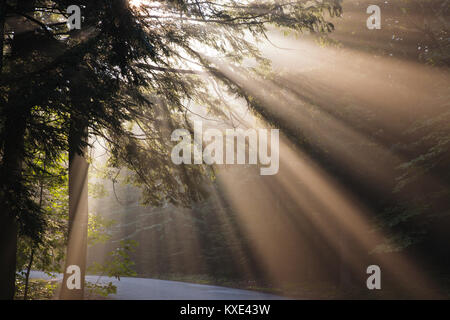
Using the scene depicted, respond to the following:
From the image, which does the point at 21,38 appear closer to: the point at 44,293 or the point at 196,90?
the point at 196,90

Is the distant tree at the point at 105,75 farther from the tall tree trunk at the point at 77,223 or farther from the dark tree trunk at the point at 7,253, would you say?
the tall tree trunk at the point at 77,223

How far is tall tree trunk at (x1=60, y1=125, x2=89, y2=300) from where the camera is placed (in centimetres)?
711

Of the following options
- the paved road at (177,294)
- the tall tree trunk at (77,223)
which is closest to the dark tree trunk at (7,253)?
the tall tree trunk at (77,223)

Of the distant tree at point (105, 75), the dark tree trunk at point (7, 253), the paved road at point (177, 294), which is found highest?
the distant tree at point (105, 75)

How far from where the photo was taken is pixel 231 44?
8.08m

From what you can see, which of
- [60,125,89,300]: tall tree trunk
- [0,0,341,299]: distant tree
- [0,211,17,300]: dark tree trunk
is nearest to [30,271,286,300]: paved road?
[60,125,89,300]: tall tree trunk

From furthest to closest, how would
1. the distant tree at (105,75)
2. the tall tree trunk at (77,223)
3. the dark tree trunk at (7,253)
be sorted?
the tall tree trunk at (77,223)
the dark tree trunk at (7,253)
the distant tree at (105,75)

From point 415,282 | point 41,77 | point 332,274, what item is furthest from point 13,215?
point 332,274

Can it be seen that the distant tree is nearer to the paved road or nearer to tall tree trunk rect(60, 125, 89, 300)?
tall tree trunk rect(60, 125, 89, 300)

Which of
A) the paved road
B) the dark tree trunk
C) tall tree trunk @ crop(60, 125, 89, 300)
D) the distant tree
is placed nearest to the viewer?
the distant tree

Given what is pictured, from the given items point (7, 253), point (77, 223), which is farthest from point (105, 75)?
point (7, 253)

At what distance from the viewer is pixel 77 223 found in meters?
7.26

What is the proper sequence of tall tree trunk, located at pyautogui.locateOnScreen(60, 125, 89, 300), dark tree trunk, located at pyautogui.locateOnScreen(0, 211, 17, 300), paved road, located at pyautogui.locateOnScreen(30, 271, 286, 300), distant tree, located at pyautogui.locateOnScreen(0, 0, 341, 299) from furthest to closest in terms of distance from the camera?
paved road, located at pyautogui.locateOnScreen(30, 271, 286, 300)
tall tree trunk, located at pyautogui.locateOnScreen(60, 125, 89, 300)
dark tree trunk, located at pyautogui.locateOnScreen(0, 211, 17, 300)
distant tree, located at pyautogui.locateOnScreen(0, 0, 341, 299)

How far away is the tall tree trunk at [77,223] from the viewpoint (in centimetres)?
711
